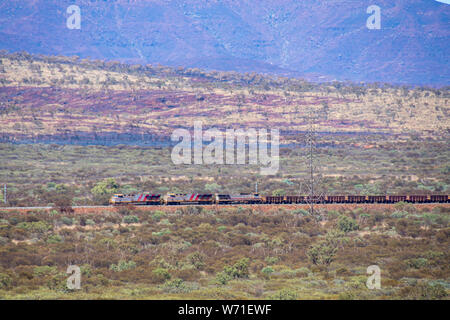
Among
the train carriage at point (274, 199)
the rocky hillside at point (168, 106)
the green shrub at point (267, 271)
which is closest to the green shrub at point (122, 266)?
→ the green shrub at point (267, 271)

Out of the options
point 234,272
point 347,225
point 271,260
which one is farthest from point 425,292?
point 347,225

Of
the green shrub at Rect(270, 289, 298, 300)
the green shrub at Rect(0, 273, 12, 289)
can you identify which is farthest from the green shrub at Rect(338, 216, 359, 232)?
the green shrub at Rect(0, 273, 12, 289)

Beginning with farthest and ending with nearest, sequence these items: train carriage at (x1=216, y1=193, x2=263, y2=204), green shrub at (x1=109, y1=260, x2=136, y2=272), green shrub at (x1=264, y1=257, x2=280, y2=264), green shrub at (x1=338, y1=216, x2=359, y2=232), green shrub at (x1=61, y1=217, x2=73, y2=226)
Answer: train carriage at (x1=216, y1=193, x2=263, y2=204), green shrub at (x1=61, y1=217, x2=73, y2=226), green shrub at (x1=338, y1=216, x2=359, y2=232), green shrub at (x1=264, y1=257, x2=280, y2=264), green shrub at (x1=109, y1=260, x2=136, y2=272)

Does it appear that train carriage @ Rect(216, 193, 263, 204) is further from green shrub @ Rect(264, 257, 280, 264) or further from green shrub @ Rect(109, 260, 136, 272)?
green shrub @ Rect(109, 260, 136, 272)

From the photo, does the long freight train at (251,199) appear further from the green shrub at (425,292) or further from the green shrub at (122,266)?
the green shrub at (425,292)

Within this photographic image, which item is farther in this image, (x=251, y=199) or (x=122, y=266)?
(x=251, y=199)

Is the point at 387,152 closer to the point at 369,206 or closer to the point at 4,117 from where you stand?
the point at 369,206

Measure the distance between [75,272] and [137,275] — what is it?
2.31m

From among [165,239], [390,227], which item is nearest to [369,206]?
[390,227]

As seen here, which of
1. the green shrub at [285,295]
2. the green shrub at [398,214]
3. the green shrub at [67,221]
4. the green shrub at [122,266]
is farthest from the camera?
the green shrub at [398,214]

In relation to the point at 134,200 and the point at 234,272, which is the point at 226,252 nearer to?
the point at 234,272

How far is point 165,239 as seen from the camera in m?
32.5

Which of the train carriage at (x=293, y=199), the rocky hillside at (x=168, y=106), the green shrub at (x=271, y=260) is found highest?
the rocky hillside at (x=168, y=106)

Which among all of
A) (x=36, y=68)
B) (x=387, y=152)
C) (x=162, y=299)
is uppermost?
(x=36, y=68)
